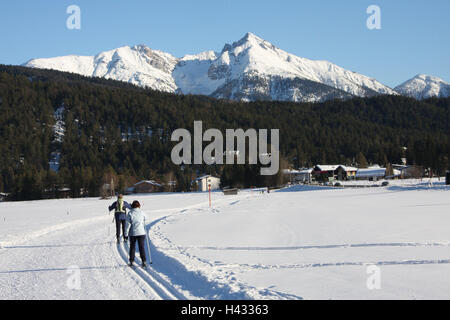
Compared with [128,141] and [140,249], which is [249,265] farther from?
[128,141]

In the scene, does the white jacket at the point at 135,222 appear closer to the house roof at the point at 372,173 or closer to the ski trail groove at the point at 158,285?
the ski trail groove at the point at 158,285

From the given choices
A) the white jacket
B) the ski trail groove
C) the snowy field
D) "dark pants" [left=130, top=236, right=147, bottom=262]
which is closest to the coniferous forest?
the snowy field

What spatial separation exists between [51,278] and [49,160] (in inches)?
6002

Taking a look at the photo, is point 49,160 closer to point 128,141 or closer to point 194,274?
point 128,141

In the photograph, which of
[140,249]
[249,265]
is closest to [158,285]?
[140,249]

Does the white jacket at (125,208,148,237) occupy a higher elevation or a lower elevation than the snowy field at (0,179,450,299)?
higher

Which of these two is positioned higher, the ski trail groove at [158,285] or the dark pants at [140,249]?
the dark pants at [140,249]

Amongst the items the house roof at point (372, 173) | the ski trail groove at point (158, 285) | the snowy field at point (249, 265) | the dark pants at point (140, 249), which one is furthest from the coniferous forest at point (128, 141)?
the ski trail groove at point (158, 285)

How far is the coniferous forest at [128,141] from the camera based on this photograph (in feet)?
320

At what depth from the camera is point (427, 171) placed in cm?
10406

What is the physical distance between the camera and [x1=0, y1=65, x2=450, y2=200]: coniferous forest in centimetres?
9769

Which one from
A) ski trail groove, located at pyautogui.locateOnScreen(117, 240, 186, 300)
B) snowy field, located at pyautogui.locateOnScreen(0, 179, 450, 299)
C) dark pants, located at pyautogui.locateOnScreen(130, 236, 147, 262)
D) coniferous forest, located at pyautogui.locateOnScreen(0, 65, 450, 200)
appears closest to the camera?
ski trail groove, located at pyautogui.locateOnScreen(117, 240, 186, 300)

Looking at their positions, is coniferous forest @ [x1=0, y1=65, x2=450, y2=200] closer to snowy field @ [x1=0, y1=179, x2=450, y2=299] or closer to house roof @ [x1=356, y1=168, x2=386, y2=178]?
house roof @ [x1=356, y1=168, x2=386, y2=178]

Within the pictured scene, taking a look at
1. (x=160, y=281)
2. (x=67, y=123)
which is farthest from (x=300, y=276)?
(x=67, y=123)
